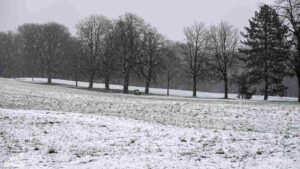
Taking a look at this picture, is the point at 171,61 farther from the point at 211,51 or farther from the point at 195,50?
the point at 211,51

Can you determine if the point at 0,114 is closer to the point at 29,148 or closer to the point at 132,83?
the point at 29,148

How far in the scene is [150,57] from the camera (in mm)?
66125

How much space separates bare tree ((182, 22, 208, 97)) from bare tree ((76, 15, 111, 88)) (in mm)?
17275

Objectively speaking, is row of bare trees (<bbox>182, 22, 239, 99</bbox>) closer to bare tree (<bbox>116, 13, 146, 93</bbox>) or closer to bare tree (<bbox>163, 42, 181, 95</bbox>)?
bare tree (<bbox>163, 42, 181, 95</bbox>)

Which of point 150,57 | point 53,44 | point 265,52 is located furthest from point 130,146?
point 53,44

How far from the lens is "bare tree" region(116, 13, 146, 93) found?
64.7 metres

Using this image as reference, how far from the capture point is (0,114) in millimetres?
18234

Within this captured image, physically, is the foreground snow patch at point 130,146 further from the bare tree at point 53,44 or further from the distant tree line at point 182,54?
the bare tree at point 53,44

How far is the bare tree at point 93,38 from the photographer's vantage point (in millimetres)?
71875

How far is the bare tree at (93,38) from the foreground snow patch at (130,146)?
5476 centimetres

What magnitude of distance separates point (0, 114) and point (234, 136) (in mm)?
12185

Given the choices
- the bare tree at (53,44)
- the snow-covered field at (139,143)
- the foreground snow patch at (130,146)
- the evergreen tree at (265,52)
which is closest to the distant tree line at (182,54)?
the evergreen tree at (265,52)

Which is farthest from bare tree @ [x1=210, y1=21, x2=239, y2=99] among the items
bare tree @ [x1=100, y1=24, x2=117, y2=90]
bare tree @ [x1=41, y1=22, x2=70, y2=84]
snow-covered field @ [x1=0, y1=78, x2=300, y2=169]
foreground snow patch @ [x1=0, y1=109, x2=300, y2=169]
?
foreground snow patch @ [x1=0, y1=109, x2=300, y2=169]

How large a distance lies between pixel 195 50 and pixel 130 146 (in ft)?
188
